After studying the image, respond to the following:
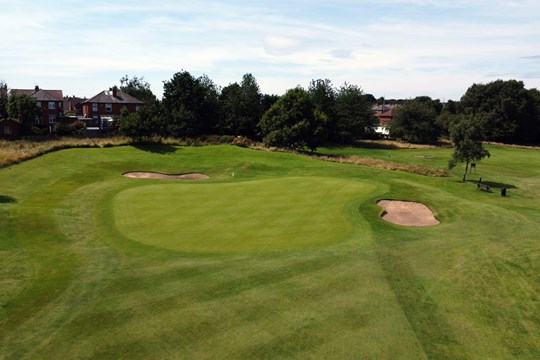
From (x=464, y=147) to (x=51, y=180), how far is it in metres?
42.6

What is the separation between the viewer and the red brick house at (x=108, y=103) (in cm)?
10094

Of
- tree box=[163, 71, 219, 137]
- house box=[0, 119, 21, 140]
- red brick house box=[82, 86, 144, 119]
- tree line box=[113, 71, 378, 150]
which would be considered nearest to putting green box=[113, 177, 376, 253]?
tree line box=[113, 71, 378, 150]

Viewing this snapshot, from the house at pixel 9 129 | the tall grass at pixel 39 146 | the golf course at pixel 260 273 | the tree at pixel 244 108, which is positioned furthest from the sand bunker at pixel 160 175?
the tree at pixel 244 108

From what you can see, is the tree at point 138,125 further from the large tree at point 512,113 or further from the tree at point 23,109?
the large tree at point 512,113

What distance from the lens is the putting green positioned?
80.7ft

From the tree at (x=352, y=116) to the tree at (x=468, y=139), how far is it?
53807mm

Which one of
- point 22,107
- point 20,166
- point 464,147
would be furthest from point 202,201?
point 22,107

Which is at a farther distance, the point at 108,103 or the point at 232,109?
the point at 108,103

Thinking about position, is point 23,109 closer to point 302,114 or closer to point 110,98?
point 110,98

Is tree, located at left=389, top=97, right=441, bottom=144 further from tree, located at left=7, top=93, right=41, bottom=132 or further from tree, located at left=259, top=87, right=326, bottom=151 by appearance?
tree, located at left=7, top=93, right=41, bottom=132

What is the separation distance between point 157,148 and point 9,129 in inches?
1247

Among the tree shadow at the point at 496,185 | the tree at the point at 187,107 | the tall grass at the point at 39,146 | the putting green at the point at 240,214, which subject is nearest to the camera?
the putting green at the point at 240,214


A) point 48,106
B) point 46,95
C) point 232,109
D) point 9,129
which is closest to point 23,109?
point 9,129

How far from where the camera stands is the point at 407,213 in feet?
111
